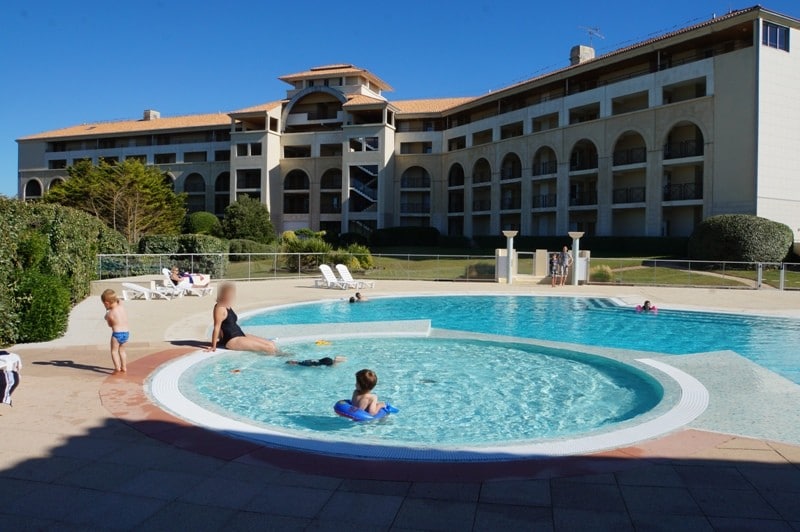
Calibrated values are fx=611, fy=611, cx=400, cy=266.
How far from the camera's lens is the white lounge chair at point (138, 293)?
17.8m

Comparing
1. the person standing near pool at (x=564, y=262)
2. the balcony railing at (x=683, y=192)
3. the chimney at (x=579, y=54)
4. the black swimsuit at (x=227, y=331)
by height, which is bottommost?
the black swimsuit at (x=227, y=331)

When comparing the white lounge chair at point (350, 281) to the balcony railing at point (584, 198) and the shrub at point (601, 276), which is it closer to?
the shrub at point (601, 276)

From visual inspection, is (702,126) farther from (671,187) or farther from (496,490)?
(496,490)

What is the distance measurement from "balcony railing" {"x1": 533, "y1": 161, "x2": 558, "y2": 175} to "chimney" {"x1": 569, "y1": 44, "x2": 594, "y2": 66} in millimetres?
8892

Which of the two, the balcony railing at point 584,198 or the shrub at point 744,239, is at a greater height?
the balcony railing at point 584,198

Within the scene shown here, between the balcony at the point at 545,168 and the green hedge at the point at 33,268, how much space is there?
1470 inches

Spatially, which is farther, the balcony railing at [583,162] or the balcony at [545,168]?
the balcony at [545,168]

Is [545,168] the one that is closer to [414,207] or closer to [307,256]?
[414,207]

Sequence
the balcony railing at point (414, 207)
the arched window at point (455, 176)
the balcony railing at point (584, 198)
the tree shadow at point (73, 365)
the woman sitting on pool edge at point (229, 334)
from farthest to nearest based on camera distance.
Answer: the balcony railing at point (414, 207) < the arched window at point (455, 176) < the balcony railing at point (584, 198) < the woman sitting on pool edge at point (229, 334) < the tree shadow at point (73, 365)

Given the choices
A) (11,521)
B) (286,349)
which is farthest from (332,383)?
(11,521)

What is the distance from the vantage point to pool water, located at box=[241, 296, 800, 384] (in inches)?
497

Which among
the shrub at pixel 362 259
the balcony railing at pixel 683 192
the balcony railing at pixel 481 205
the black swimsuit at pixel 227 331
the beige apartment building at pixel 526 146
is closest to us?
the black swimsuit at pixel 227 331

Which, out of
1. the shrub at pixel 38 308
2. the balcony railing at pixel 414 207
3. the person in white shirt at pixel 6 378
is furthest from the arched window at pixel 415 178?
the person in white shirt at pixel 6 378

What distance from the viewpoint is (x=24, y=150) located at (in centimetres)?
6919
